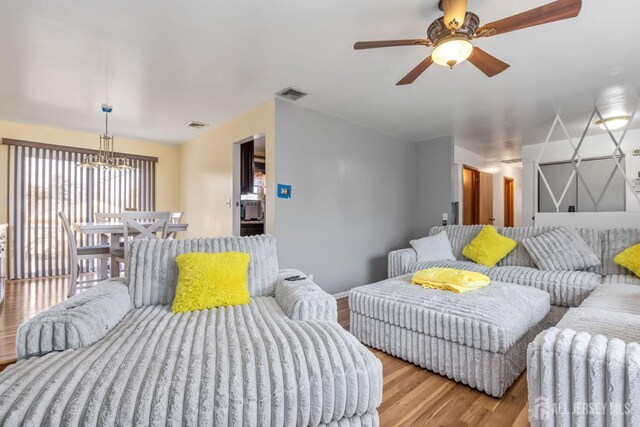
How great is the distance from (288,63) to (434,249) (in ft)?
8.75

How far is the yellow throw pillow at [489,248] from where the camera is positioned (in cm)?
Result: 335

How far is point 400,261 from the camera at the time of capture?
3.54 meters

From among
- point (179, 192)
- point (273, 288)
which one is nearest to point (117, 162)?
point (179, 192)

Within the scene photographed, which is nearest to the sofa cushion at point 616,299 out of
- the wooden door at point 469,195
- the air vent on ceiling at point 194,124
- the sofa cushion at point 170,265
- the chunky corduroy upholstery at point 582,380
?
the chunky corduroy upholstery at point 582,380

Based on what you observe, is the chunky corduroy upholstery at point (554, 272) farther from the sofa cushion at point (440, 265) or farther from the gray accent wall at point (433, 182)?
the gray accent wall at point (433, 182)

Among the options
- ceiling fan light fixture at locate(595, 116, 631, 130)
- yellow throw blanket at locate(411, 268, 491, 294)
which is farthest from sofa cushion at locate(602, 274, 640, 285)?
ceiling fan light fixture at locate(595, 116, 631, 130)

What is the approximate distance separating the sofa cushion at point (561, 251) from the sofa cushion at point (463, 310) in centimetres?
93

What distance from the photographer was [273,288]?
201 cm

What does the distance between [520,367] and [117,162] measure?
5.84 meters

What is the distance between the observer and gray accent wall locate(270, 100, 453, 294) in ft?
11.3

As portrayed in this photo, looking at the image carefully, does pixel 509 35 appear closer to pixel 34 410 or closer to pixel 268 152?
pixel 268 152

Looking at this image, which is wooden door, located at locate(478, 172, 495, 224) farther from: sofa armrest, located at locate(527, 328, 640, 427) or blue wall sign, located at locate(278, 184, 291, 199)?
sofa armrest, located at locate(527, 328, 640, 427)

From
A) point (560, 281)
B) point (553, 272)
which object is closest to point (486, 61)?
point (560, 281)

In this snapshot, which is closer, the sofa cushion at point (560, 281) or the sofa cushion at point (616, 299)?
the sofa cushion at point (616, 299)
